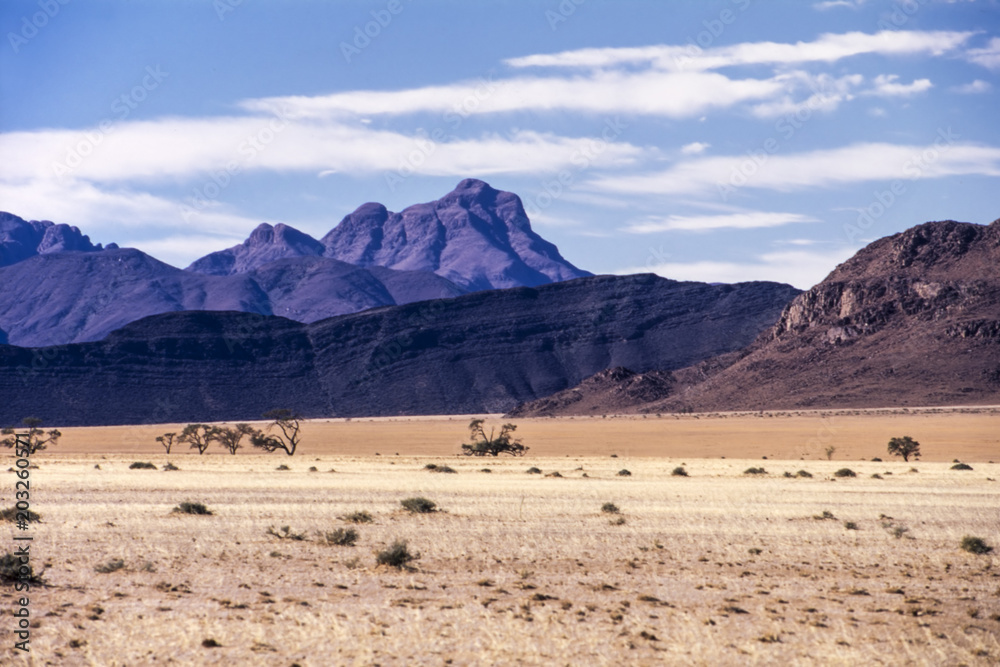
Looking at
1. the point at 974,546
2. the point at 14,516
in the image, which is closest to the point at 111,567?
the point at 14,516

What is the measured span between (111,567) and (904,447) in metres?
52.2

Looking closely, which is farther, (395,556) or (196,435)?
(196,435)

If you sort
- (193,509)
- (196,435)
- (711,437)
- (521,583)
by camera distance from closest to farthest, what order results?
(521,583)
(193,509)
(196,435)
(711,437)

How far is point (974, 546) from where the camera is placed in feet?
65.2

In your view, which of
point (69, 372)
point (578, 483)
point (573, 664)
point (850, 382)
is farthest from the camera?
point (69, 372)

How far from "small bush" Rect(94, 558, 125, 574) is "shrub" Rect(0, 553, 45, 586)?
1118 mm

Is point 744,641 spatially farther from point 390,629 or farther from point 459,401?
point 459,401

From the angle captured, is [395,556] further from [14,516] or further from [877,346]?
[877,346]

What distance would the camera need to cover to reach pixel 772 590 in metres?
15.9

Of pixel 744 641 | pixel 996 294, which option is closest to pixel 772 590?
pixel 744 641

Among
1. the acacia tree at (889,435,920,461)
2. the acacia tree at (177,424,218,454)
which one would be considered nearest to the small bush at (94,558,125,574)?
the acacia tree at (889,435,920,461)

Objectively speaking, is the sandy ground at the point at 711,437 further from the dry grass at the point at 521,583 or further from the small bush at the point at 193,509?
the small bush at the point at 193,509

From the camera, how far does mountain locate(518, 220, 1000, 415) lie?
116 meters

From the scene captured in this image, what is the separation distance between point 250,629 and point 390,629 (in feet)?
5.68
